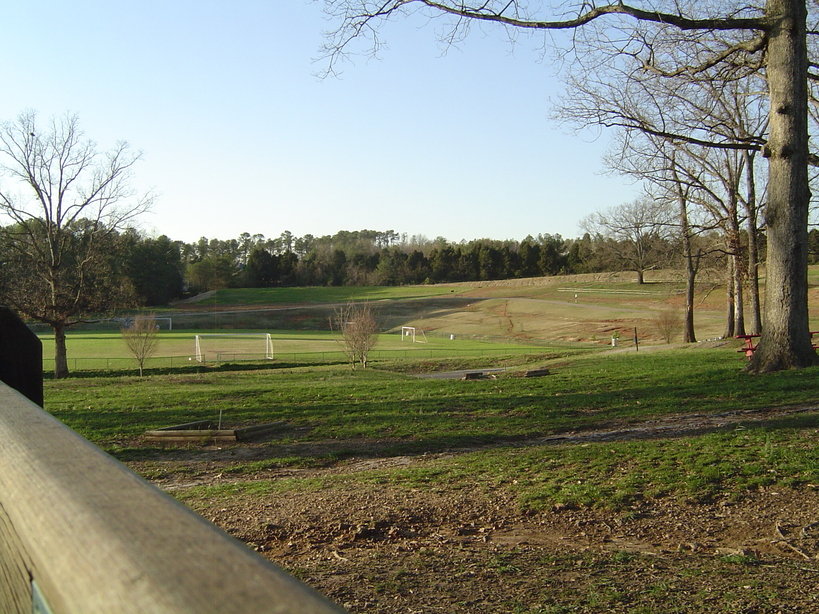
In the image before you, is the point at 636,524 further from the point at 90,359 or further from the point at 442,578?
the point at 90,359

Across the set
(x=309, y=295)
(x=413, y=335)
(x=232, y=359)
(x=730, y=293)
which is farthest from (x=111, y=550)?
(x=309, y=295)

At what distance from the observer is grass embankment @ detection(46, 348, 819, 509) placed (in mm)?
7195

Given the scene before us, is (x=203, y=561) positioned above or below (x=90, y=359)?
above

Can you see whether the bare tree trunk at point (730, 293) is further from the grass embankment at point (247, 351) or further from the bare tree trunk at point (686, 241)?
the grass embankment at point (247, 351)

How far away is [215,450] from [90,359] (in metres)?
39.7

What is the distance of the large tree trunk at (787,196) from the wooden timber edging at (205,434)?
922 cm

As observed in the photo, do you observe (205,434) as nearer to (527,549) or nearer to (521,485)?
(521,485)

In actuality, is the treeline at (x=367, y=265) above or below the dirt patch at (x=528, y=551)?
above

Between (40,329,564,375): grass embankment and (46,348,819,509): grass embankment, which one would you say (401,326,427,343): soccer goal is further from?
(46,348,819,509): grass embankment

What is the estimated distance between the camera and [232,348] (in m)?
54.0

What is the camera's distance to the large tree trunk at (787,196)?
1366cm

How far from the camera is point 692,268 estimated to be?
38.4m

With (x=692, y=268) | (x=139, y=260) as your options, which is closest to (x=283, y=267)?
(x=139, y=260)

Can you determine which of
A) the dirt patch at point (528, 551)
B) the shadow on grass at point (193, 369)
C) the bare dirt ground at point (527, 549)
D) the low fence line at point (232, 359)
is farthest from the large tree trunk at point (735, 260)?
the dirt patch at point (528, 551)
